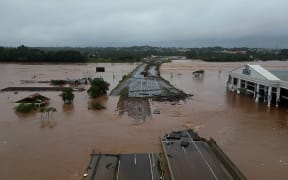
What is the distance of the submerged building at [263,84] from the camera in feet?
86.8

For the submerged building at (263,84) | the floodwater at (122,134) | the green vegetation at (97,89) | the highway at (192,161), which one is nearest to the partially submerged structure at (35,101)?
the floodwater at (122,134)

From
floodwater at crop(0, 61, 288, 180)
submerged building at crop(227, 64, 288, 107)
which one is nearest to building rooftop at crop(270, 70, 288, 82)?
submerged building at crop(227, 64, 288, 107)

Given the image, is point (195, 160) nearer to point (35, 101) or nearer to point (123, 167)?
point (123, 167)

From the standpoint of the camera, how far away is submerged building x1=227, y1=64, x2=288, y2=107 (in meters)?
26.5

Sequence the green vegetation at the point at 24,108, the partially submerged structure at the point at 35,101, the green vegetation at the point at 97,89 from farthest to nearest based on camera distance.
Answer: the green vegetation at the point at 97,89, the partially submerged structure at the point at 35,101, the green vegetation at the point at 24,108

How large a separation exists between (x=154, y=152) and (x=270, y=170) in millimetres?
5132

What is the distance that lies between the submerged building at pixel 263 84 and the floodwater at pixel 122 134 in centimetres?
125

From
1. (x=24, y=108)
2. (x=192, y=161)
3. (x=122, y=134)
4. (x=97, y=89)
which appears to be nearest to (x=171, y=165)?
(x=192, y=161)

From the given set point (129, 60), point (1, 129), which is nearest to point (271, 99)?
point (1, 129)

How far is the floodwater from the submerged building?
1.25 meters

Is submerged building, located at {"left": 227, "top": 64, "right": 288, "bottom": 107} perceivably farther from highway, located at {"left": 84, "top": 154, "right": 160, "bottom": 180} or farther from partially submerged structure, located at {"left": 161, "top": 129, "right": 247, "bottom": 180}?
highway, located at {"left": 84, "top": 154, "right": 160, "bottom": 180}

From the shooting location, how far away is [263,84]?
1086 inches

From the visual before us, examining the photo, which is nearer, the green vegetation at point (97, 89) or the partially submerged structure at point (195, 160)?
the partially submerged structure at point (195, 160)

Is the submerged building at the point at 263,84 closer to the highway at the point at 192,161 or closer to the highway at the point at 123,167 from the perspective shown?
the highway at the point at 192,161
